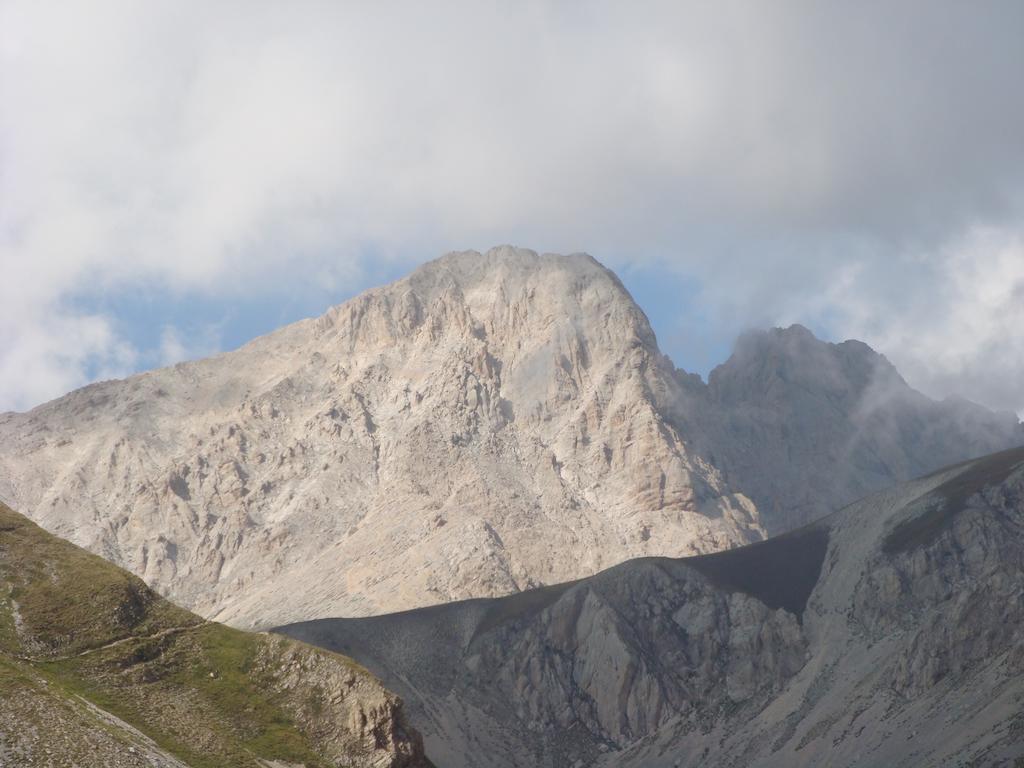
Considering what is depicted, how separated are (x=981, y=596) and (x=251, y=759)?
430ft

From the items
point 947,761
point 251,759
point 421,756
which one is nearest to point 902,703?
point 947,761

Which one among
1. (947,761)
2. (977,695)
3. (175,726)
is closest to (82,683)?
(175,726)

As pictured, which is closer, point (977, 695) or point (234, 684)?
point (234, 684)

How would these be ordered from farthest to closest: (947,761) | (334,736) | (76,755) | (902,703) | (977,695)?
(902,703) → (977,695) → (947,761) → (334,736) → (76,755)

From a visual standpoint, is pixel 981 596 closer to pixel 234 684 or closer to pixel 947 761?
pixel 947 761

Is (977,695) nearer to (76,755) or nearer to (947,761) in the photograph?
(947,761)

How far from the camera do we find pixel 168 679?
281ft

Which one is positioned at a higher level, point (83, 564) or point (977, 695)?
point (83, 564)

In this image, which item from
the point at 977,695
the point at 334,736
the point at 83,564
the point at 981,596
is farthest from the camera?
the point at 981,596

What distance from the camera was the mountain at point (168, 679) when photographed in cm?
7794

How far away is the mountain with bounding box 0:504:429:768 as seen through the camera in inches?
3068

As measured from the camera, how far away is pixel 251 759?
78938mm

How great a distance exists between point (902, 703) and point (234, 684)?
111 metres

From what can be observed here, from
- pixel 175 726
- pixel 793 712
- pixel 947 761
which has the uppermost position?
pixel 175 726
